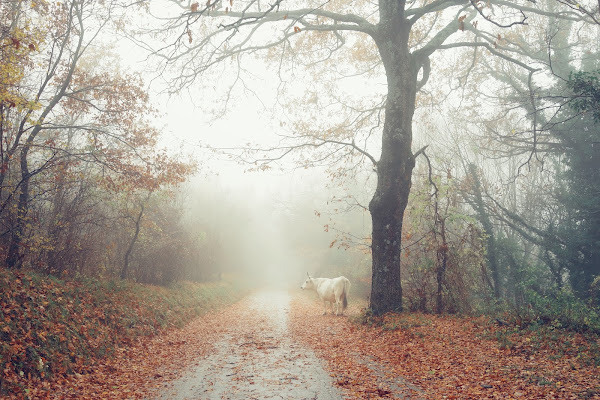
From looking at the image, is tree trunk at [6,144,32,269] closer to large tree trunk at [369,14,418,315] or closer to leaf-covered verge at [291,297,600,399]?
leaf-covered verge at [291,297,600,399]

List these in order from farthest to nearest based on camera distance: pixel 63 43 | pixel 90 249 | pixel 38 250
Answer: pixel 90 249 < pixel 63 43 < pixel 38 250

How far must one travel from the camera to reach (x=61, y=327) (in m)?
6.64

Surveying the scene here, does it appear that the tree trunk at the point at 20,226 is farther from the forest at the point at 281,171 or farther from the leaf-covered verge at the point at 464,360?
the leaf-covered verge at the point at 464,360

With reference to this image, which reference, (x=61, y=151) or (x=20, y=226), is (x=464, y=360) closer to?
(x=20, y=226)

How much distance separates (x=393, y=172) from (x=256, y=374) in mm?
6249

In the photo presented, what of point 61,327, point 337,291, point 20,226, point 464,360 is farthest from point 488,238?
point 20,226

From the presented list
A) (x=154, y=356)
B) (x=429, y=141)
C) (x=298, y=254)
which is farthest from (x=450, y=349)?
(x=298, y=254)

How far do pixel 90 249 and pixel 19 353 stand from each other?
5548mm

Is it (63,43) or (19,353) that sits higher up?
(63,43)

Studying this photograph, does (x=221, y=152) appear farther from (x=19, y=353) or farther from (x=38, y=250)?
(x=19, y=353)

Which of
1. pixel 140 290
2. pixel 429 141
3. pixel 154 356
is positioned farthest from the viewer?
pixel 429 141

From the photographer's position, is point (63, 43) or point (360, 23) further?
point (360, 23)

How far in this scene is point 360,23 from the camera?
10617 millimetres

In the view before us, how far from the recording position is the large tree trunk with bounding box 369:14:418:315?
9.82 meters
